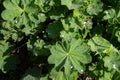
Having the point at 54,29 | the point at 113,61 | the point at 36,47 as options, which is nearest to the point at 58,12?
the point at 54,29

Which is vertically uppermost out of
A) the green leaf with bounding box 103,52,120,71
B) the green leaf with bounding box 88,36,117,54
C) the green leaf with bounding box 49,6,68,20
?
the green leaf with bounding box 49,6,68,20

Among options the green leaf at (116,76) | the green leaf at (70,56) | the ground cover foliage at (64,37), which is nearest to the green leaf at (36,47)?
the ground cover foliage at (64,37)

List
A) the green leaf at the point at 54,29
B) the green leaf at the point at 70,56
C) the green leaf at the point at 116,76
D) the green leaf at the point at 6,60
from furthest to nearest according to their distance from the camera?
1. the green leaf at the point at 6,60
2. the green leaf at the point at 54,29
3. the green leaf at the point at 116,76
4. the green leaf at the point at 70,56

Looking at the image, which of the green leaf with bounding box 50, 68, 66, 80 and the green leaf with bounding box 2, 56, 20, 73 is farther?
the green leaf with bounding box 2, 56, 20, 73

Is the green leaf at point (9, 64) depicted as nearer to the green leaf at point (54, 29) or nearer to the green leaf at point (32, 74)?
the green leaf at point (32, 74)

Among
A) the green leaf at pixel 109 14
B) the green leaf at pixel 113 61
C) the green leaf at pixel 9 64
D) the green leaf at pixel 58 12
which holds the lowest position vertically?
the green leaf at pixel 9 64

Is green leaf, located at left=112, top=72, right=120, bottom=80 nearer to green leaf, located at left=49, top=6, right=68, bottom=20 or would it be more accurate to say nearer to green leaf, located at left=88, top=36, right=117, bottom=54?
green leaf, located at left=88, top=36, right=117, bottom=54

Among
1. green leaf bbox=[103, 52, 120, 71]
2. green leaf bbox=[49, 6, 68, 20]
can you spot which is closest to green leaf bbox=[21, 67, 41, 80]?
green leaf bbox=[49, 6, 68, 20]

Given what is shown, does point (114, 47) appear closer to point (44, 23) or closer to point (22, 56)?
point (44, 23)

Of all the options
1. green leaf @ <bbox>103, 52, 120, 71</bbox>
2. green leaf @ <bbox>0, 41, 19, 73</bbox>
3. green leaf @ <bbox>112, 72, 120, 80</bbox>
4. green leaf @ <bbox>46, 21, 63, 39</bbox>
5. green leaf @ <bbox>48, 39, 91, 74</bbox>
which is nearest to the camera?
green leaf @ <bbox>48, 39, 91, 74</bbox>
